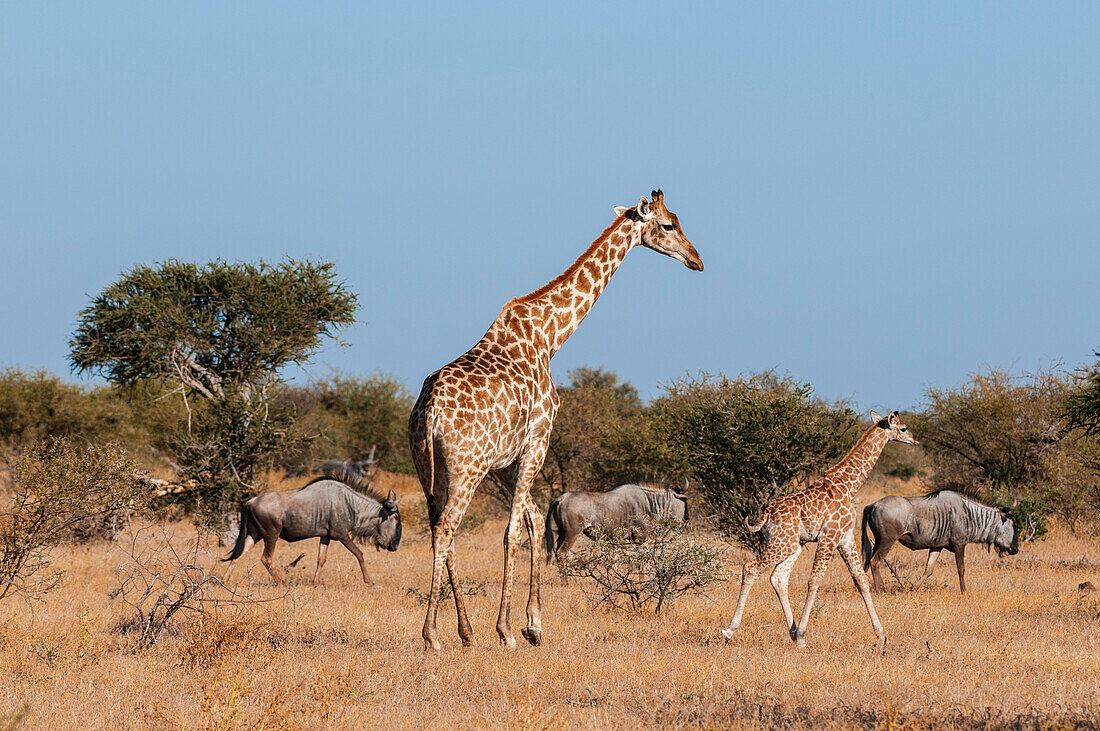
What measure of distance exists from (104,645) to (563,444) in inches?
812

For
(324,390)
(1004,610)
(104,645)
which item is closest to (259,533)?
(104,645)

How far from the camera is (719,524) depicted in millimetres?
20656

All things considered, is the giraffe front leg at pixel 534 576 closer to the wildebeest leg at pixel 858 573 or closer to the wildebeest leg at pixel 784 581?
the wildebeest leg at pixel 784 581

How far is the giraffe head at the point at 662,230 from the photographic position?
412 inches

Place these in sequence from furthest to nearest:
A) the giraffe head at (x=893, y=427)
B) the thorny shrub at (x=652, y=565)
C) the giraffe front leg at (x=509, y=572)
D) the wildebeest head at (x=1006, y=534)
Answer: the wildebeest head at (x=1006, y=534) < the thorny shrub at (x=652, y=565) < the giraffe head at (x=893, y=427) < the giraffe front leg at (x=509, y=572)

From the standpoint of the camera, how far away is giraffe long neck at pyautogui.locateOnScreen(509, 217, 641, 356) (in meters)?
10.2

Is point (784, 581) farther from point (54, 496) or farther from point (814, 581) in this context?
point (54, 496)

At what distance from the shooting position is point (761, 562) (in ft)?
34.3

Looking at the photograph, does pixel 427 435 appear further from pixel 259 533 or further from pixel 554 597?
pixel 259 533

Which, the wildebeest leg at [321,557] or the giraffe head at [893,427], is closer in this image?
the giraffe head at [893,427]

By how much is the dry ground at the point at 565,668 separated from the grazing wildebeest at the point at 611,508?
14.0ft

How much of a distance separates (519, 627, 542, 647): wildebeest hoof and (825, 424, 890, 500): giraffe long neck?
12.3 feet

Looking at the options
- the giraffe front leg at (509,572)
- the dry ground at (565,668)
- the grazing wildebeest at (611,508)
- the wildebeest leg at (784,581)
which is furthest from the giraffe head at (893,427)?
the grazing wildebeest at (611,508)

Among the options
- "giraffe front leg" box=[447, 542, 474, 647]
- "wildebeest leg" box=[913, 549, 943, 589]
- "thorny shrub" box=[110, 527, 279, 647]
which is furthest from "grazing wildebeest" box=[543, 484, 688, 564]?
"giraffe front leg" box=[447, 542, 474, 647]
